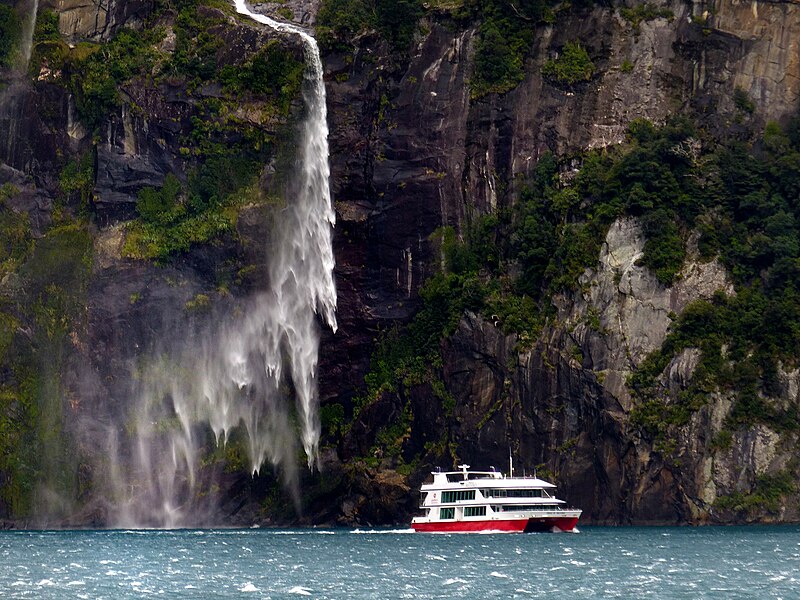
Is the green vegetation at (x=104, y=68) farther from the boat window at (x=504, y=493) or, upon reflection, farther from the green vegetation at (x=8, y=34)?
the boat window at (x=504, y=493)

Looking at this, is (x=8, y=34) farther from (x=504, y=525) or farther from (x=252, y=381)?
(x=504, y=525)

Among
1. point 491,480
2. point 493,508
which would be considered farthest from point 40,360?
point 493,508

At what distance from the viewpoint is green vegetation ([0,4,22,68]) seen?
438 feet

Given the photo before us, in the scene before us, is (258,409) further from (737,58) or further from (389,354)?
(737,58)

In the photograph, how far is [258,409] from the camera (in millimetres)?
122500

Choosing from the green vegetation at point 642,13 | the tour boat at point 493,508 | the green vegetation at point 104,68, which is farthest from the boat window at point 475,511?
the green vegetation at point 104,68

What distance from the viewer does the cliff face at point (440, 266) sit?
368ft

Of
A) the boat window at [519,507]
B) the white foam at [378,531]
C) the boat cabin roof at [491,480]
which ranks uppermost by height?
the boat cabin roof at [491,480]

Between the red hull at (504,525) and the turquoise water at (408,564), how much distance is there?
1.78 metres

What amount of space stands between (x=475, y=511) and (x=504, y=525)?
190 centimetres

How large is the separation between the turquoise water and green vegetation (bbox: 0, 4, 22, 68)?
38.4 metres

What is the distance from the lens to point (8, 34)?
134 m

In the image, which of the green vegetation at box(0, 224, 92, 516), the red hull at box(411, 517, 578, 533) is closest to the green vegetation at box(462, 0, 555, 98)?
the green vegetation at box(0, 224, 92, 516)

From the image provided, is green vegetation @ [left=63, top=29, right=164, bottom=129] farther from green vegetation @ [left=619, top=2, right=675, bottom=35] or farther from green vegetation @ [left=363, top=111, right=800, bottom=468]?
green vegetation @ [left=619, top=2, right=675, bottom=35]
